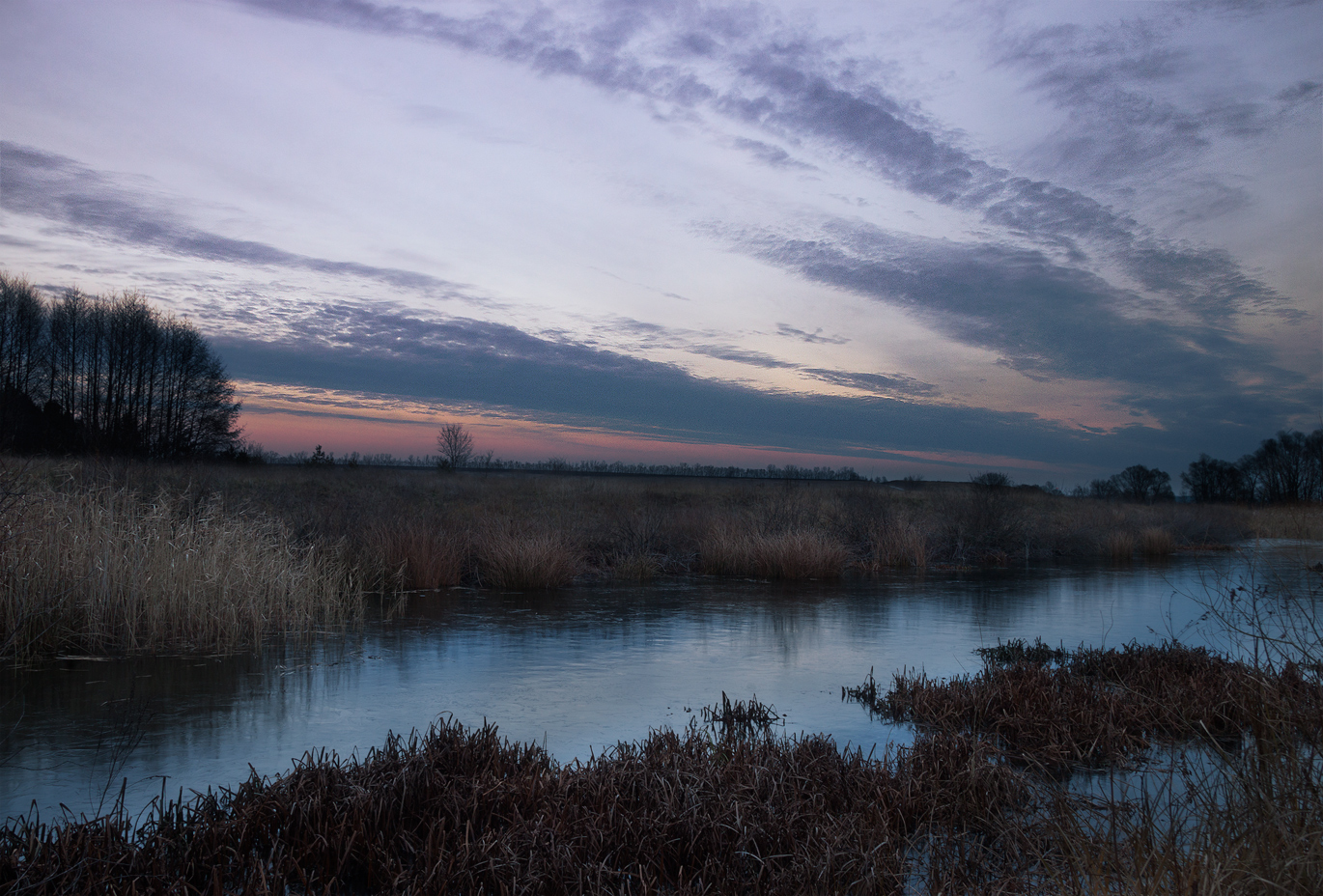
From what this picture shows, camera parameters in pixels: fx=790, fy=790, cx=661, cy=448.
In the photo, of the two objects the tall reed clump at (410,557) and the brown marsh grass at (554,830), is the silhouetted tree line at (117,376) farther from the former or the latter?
the brown marsh grass at (554,830)

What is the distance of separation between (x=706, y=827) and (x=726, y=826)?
0.11 m

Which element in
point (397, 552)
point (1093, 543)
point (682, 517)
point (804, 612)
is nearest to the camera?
point (804, 612)

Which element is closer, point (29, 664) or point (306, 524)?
point (29, 664)

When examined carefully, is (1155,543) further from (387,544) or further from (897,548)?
(387,544)

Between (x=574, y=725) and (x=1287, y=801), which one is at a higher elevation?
(x=1287, y=801)

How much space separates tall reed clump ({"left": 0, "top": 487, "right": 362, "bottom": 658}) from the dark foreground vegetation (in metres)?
5.36

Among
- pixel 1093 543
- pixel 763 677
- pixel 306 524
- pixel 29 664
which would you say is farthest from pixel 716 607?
pixel 1093 543

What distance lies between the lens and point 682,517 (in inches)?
844

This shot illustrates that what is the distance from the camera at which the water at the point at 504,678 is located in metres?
6.16

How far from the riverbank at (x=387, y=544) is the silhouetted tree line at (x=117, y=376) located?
17.1 meters

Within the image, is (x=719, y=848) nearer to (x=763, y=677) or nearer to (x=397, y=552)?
(x=763, y=677)

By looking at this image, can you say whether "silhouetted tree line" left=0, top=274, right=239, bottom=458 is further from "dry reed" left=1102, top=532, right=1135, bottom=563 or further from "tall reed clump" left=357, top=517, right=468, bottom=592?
"dry reed" left=1102, top=532, right=1135, bottom=563

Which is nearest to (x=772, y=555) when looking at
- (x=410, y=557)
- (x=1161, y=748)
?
(x=410, y=557)

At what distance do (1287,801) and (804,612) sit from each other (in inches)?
403
